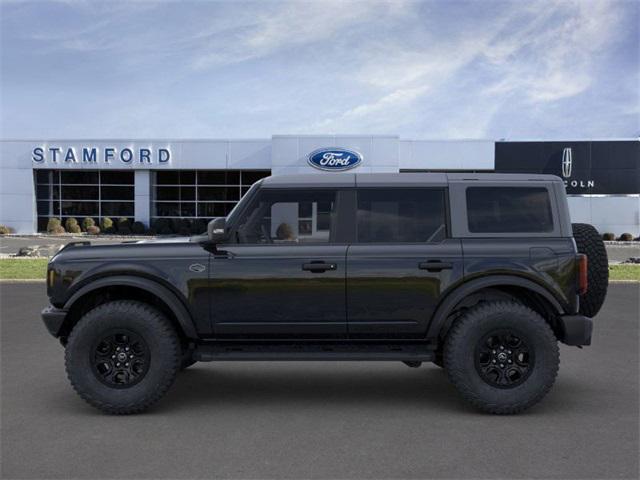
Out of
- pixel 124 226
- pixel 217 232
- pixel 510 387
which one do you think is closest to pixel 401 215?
pixel 217 232

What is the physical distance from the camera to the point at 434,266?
18.2 feet

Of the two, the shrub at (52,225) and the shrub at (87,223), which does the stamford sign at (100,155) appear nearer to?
the shrub at (87,223)

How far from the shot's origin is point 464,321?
5.54 metres

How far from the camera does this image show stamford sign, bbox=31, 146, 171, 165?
4084cm

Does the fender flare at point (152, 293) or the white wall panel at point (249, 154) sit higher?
the white wall panel at point (249, 154)

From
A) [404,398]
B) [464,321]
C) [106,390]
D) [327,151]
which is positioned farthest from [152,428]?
[327,151]

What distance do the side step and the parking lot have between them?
1.55 ft

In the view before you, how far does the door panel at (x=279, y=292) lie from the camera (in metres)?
5.55

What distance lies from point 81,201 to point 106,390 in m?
41.0

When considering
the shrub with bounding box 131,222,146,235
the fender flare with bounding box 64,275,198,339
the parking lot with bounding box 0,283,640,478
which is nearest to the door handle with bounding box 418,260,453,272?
the parking lot with bounding box 0,283,640,478

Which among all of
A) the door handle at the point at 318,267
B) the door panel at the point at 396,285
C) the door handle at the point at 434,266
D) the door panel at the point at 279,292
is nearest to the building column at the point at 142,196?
the door panel at the point at 279,292

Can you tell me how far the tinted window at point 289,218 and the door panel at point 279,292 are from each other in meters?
0.16

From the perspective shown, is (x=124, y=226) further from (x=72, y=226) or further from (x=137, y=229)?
(x=72, y=226)

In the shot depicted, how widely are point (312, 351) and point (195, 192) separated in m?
38.3
